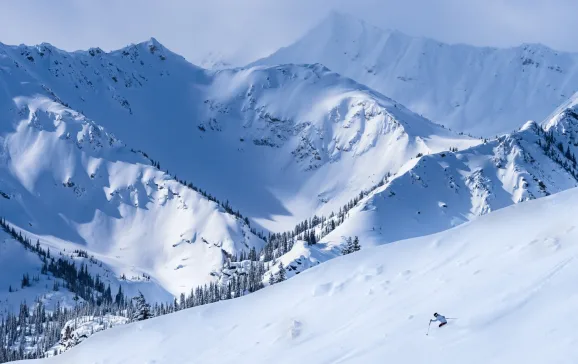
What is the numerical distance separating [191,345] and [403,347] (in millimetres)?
12492

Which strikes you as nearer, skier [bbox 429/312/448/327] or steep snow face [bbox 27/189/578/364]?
steep snow face [bbox 27/189/578/364]

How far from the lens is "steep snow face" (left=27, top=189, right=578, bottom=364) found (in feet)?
77.4

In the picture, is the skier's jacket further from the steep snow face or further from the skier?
the steep snow face

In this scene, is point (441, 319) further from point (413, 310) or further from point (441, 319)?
point (413, 310)

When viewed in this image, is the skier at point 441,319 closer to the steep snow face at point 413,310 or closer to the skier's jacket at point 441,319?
the skier's jacket at point 441,319

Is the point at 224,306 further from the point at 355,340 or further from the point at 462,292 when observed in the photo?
the point at 462,292

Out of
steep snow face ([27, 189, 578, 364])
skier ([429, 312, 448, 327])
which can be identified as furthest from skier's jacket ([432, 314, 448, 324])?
steep snow face ([27, 189, 578, 364])

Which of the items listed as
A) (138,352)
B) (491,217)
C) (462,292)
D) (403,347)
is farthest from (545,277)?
(138,352)

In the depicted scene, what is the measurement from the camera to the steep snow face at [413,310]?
23594 mm

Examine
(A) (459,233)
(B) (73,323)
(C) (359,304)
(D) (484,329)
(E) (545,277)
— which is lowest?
(D) (484,329)

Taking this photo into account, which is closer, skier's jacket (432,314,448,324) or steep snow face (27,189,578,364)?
steep snow face (27,189,578,364)

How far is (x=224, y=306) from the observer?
3681cm

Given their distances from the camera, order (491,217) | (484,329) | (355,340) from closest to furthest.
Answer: (484,329) → (355,340) → (491,217)

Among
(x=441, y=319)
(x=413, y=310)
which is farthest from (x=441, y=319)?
(x=413, y=310)
